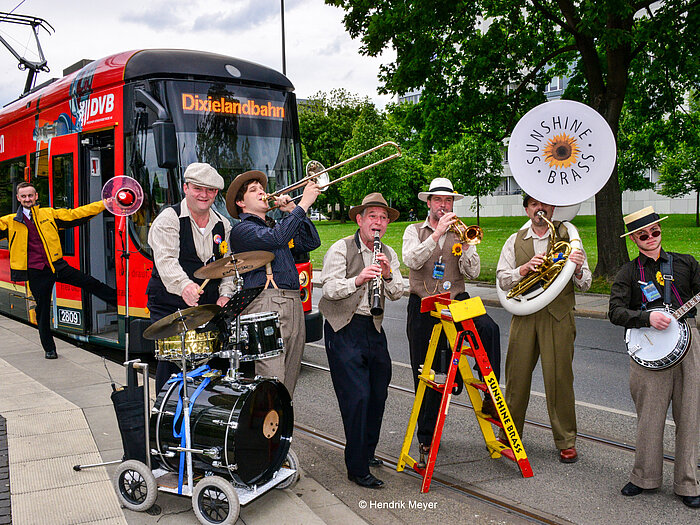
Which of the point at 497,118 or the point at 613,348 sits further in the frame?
the point at 497,118

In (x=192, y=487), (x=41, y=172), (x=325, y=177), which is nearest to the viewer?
(x=192, y=487)

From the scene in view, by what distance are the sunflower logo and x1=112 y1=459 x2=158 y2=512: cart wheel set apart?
3.43 meters

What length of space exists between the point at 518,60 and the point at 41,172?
10767 millimetres

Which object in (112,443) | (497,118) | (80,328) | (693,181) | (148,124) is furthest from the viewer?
(693,181)

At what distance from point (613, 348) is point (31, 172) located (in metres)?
8.48

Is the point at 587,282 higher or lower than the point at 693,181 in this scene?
lower

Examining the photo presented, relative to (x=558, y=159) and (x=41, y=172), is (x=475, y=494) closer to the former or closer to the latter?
(x=558, y=159)

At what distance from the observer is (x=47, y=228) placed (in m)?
8.18

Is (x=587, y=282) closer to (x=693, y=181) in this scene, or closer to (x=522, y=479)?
(x=522, y=479)

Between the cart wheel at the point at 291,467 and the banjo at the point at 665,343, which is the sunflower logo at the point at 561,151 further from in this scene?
the cart wheel at the point at 291,467

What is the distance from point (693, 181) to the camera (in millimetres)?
37156

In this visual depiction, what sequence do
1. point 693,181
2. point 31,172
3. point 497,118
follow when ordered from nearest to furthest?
1. point 31,172
2. point 497,118
3. point 693,181

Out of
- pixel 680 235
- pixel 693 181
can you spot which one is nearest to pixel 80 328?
pixel 680 235

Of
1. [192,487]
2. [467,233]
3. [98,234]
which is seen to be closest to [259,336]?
[192,487]
